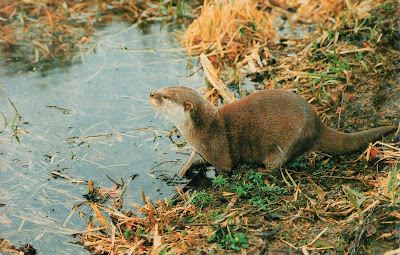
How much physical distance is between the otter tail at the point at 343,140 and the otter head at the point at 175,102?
868 mm

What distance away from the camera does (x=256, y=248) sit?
2.59m

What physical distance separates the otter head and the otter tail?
0.87 metres

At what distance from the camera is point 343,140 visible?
10.6 ft

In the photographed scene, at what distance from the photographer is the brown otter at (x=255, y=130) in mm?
3166

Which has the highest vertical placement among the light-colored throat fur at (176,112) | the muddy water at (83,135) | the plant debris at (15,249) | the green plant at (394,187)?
the light-colored throat fur at (176,112)

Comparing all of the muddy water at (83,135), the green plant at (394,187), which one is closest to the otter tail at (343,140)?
the green plant at (394,187)

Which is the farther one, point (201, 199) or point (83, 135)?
point (83, 135)

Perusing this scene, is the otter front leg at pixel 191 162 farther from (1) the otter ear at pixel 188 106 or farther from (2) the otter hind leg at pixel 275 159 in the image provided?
(2) the otter hind leg at pixel 275 159

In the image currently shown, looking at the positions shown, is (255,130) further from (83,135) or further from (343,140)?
(83,135)

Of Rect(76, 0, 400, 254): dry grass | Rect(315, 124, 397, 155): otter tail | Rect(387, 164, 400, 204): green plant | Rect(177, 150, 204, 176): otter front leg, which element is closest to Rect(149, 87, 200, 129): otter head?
Rect(177, 150, 204, 176): otter front leg

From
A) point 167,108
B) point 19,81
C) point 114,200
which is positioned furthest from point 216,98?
point 19,81

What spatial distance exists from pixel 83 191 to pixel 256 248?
1.25 meters

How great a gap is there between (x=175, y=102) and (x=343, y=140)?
1098 mm

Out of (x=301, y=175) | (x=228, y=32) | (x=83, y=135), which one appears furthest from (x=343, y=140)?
(x=228, y=32)
